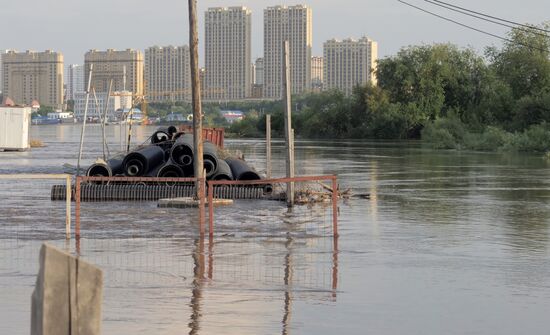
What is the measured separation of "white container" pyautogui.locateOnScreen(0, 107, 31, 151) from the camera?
63.8 m

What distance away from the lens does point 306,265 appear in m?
14.6

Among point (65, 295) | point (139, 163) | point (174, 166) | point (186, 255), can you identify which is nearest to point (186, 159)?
point (174, 166)

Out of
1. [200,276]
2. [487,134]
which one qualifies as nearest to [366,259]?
[200,276]

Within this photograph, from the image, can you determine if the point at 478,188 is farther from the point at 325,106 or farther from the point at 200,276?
the point at 325,106

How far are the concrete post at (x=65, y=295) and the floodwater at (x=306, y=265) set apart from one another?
5.47 meters

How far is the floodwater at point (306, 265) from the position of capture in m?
10.5

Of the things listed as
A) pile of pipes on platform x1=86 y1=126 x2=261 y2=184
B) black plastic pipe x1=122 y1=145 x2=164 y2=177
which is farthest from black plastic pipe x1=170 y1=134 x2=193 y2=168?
black plastic pipe x1=122 y1=145 x2=164 y2=177

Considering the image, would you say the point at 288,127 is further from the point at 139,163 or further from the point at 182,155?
the point at 139,163

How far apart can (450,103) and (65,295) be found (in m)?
103

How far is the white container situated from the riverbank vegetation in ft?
94.9

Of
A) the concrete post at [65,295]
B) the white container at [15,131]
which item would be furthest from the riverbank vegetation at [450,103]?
the concrete post at [65,295]

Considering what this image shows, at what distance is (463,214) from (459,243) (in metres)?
5.55

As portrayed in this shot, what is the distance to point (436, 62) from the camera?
10500 cm

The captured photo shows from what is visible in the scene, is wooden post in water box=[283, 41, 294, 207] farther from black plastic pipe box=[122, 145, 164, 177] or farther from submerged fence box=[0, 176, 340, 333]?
black plastic pipe box=[122, 145, 164, 177]
